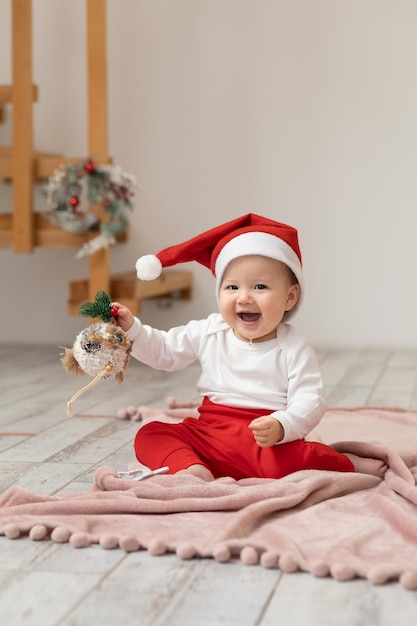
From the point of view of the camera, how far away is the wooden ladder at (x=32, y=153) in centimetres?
357

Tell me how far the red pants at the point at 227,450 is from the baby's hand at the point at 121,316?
8.4 inches

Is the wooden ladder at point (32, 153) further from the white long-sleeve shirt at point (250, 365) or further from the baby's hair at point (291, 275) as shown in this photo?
the baby's hair at point (291, 275)

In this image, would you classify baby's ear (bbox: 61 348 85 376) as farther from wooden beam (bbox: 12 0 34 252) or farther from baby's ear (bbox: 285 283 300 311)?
wooden beam (bbox: 12 0 34 252)

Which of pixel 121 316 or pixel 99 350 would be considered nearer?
pixel 99 350

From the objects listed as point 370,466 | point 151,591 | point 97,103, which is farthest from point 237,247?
point 97,103

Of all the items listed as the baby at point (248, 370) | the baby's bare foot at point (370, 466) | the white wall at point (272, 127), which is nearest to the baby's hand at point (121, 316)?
the baby at point (248, 370)

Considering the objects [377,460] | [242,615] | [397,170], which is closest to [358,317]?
[397,170]

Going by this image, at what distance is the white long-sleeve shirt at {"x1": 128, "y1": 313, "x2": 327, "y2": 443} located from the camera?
1738 mm

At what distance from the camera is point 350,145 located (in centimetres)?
412

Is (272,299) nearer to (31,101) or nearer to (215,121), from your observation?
(31,101)

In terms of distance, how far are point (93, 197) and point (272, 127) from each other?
108 cm

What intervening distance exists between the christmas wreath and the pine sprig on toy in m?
1.77

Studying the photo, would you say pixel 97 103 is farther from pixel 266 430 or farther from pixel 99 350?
pixel 266 430

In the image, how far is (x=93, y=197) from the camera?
11.4 ft
